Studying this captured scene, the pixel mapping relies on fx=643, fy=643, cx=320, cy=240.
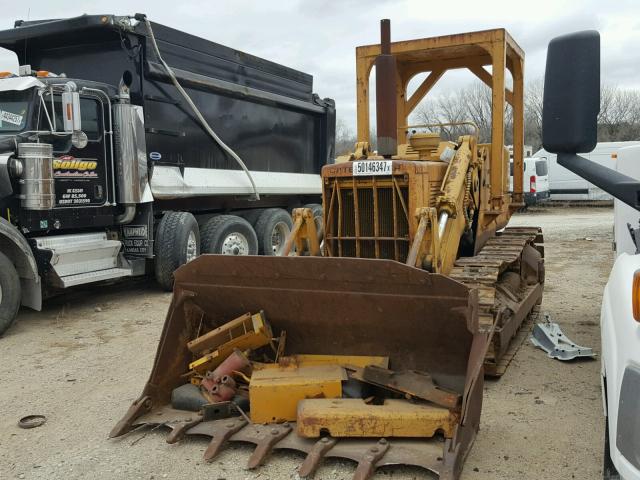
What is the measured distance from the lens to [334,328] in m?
4.16

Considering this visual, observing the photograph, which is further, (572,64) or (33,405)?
(33,405)

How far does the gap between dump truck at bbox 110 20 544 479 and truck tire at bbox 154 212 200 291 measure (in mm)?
3236

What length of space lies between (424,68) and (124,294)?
197 inches

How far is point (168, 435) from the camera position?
152 inches

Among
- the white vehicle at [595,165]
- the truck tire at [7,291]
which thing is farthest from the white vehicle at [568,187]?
the white vehicle at [595,165]

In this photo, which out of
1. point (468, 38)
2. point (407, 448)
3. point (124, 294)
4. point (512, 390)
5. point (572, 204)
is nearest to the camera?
point (407, 448)

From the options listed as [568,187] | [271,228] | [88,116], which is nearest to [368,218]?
[88,116]

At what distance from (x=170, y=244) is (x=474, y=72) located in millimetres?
4347

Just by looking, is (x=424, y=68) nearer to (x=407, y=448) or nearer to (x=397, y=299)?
(x=397, y=299)

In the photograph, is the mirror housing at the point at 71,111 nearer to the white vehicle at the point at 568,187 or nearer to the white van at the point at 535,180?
the white van at the point at 535,180

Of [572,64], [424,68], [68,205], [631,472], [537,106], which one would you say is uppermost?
[537,106]

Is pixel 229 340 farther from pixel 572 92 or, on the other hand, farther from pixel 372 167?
pixel 572 92

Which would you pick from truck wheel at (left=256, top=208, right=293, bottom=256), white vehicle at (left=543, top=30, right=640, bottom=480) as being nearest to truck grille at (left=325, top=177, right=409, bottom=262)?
white vehicle at (left=543, top=30, right=640, bottom=480)

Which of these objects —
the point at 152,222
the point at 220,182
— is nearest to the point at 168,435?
the point at 152,222
